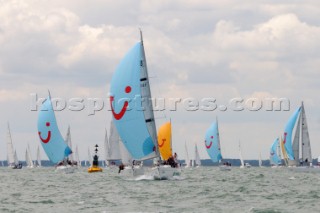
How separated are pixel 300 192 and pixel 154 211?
15.0m

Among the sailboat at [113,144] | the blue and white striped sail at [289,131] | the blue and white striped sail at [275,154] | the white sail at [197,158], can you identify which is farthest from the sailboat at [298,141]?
the white sail at [197,158]

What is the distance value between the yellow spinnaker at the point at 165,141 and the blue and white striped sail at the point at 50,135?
51.7ft

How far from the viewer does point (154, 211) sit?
37.6 m

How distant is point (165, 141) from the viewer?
78562 mm

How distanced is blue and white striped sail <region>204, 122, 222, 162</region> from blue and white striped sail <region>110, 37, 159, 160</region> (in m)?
61.9

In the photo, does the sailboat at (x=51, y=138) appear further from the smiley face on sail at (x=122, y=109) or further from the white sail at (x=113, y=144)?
the smiley face on sail at (x=122, y=109)

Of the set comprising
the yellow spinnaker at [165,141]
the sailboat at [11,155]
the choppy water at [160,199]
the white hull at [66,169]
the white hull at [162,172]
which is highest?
the sailboat at [11,155]

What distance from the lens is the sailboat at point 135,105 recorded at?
56.6 meters

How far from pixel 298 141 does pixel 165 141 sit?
790 inches

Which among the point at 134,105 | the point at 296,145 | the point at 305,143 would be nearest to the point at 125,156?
the point at 134,105

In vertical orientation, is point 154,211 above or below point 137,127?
below

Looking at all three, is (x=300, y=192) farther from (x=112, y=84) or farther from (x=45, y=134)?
(x=45, y=134)

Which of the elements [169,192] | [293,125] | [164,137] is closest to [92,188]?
[169,192]

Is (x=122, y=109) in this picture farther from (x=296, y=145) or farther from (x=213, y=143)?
(x=213, y=143)
